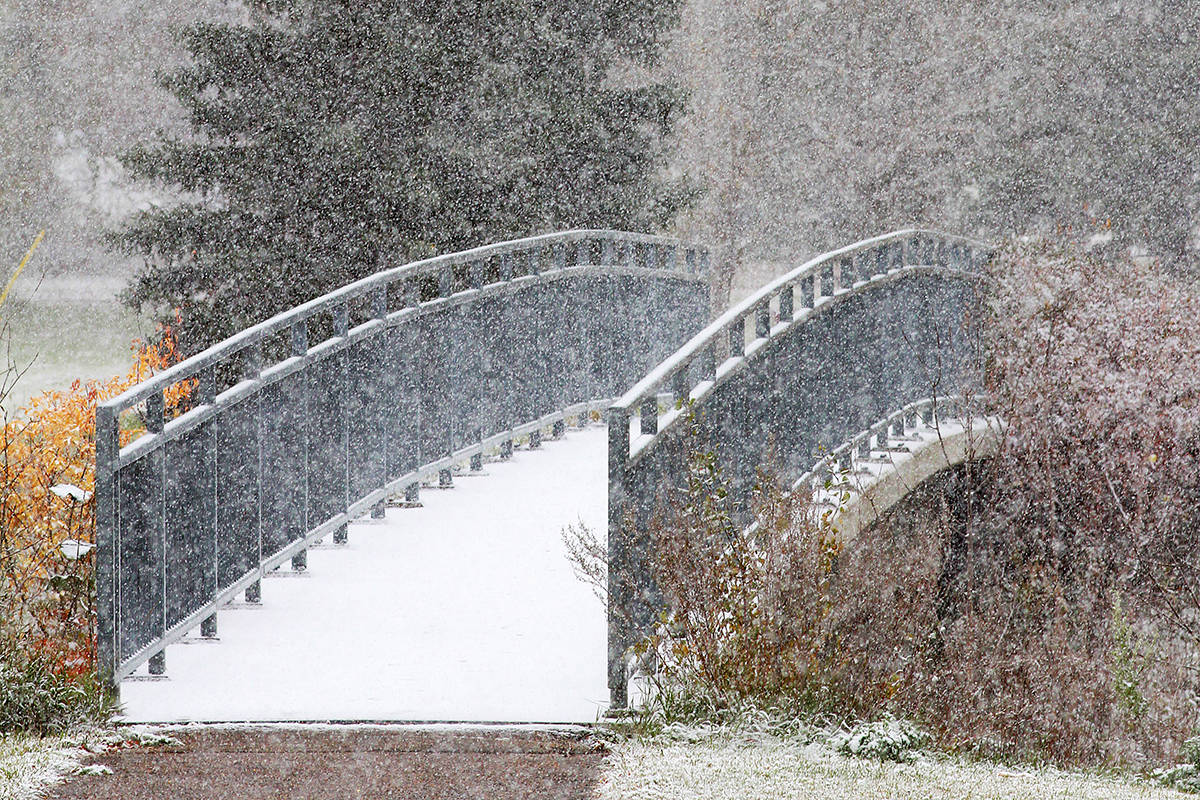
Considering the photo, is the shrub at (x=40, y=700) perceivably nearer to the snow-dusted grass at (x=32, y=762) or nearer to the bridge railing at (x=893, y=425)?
the snow-dusted grass at (x=32, y=762)

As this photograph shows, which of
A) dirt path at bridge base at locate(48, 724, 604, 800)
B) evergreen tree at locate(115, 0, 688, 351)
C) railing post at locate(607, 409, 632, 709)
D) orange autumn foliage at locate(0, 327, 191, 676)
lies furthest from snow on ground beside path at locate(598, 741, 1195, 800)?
evergreen tree at locate(115, 0, 688, 351)

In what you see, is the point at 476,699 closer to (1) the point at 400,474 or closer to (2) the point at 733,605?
(2) the point at 733,605

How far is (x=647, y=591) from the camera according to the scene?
6.99m

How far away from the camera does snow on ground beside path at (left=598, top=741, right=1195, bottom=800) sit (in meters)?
5.48

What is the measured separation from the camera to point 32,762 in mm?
5773

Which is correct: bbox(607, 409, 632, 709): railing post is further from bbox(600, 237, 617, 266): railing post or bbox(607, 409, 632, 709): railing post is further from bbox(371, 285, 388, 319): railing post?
bbox(600, 237, 617, 266): railing post

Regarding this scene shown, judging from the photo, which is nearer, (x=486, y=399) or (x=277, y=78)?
(x=486, y=399)

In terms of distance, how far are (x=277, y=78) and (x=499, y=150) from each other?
3.04 metres

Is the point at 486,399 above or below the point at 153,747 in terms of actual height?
above

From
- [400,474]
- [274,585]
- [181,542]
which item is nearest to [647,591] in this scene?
[181,542]

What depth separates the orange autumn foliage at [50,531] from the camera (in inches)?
297

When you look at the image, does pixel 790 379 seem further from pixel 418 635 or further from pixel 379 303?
pixel 418 635

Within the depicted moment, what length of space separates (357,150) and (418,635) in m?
12.1

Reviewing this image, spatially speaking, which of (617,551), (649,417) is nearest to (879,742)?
(617,551)
